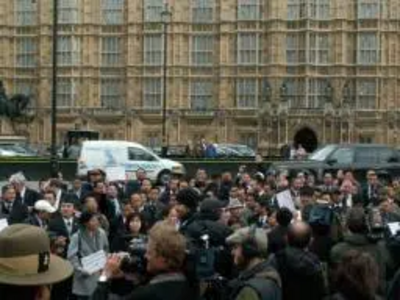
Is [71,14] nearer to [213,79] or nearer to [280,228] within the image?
[213,79]

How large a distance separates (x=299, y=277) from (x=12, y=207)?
7452 mm

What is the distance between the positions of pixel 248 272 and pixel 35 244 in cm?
301

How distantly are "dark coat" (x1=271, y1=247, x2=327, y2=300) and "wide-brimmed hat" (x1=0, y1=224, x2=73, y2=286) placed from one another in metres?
4.06

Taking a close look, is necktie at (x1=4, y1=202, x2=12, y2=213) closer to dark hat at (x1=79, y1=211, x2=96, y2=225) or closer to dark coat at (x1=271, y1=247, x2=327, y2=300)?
dark hat at (x1=79, y1=211, x2=96, y2=225)

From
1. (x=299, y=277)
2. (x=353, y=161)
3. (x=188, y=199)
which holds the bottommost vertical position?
(x=299, y=277)

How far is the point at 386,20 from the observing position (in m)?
60.1

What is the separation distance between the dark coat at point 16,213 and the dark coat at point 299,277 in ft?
20.7

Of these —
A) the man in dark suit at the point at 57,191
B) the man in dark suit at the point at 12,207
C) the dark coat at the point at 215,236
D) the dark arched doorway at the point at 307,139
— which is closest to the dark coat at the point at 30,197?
the man in dark suit at the point at 57,191

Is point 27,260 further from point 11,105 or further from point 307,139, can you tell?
point 307,139

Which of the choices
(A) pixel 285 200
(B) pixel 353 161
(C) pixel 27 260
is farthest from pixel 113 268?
(B) pixel 353 161

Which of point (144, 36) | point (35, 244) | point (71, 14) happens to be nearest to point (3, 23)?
point (71, 14)

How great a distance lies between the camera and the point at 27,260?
420 centimetres

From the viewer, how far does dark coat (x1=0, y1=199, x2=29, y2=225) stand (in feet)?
45.8

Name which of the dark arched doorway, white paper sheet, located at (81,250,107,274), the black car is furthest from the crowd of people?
the dark arched doorway
